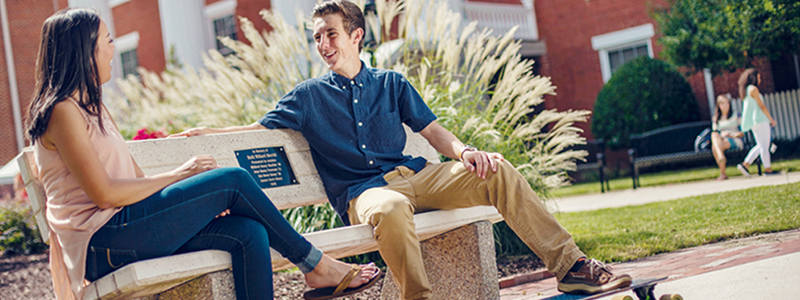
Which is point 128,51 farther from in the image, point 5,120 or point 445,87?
point 445,87

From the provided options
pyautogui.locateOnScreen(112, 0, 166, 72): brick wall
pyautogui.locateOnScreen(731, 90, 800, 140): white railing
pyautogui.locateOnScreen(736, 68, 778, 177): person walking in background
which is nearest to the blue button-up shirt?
pyautogui.locateOnScreen(736, 68, 778, 177): person walking in background

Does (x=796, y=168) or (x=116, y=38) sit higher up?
(x=116, y=38)

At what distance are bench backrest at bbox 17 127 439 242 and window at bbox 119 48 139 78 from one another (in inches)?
647

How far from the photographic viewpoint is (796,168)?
8.31 metres

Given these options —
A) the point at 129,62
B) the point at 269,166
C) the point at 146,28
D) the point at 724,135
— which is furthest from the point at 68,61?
the point at 129,62

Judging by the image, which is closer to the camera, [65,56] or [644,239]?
[65,56]

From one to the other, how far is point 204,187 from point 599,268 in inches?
61.2

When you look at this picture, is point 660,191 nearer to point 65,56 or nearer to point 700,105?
point 700,105

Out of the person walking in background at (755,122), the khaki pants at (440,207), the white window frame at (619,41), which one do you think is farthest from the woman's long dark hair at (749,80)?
the khaki pants at (440,207)

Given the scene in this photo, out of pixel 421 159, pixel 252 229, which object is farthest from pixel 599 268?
pixel 252 229

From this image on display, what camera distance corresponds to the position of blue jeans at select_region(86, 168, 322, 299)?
7.18 ft

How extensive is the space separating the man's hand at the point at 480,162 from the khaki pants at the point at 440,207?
0.13 feet

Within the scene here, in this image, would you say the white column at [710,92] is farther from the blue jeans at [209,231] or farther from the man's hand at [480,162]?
the blue jeans at [209,231]

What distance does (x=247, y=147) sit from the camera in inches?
126
